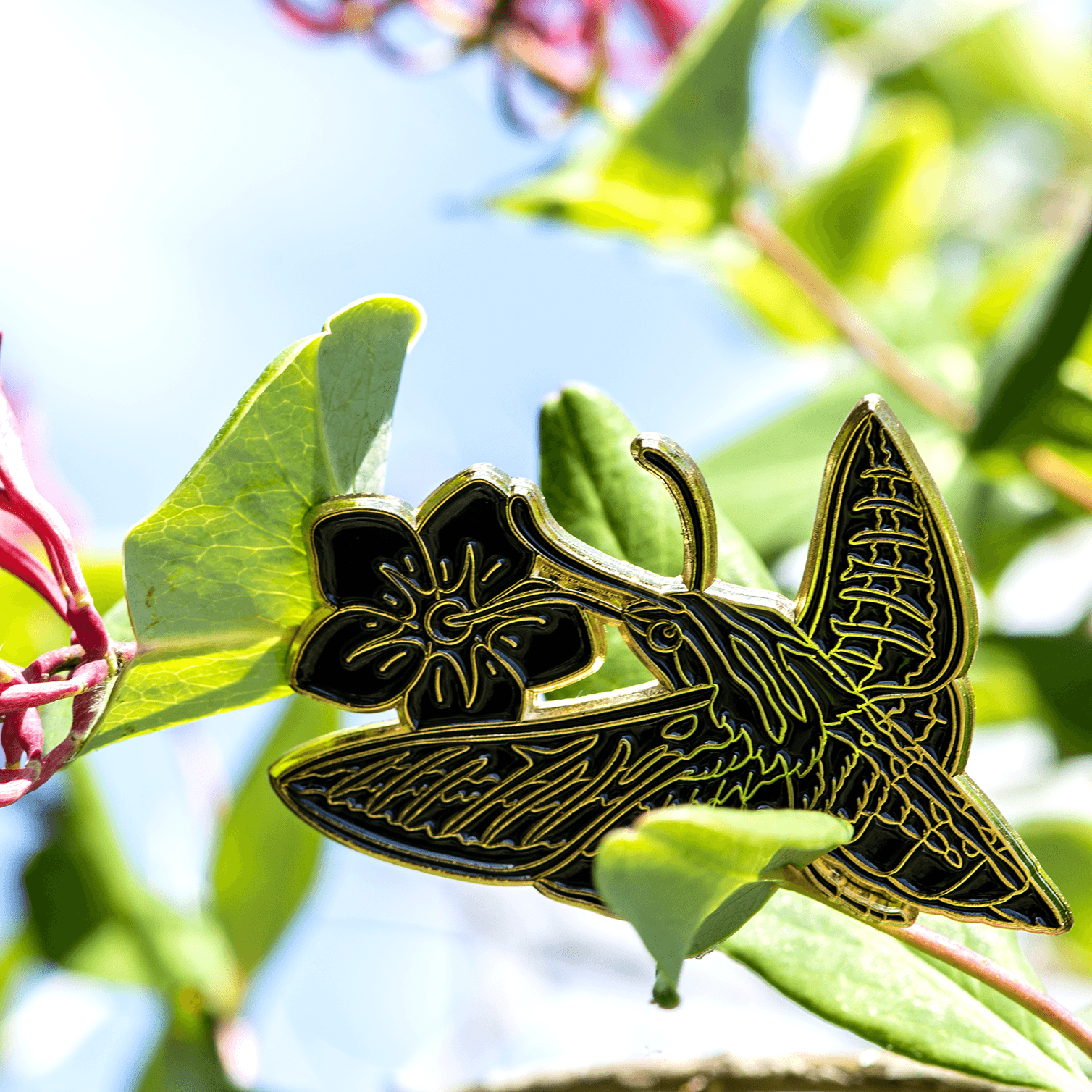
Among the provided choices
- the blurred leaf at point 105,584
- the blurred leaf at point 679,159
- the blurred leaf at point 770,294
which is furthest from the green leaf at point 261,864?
the blurred leaf at point 770,294

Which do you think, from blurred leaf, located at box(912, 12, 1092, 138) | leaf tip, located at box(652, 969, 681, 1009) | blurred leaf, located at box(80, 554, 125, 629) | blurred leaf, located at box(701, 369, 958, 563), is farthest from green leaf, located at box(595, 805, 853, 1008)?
blurred leaf, located at box(912, 12, 1092, 138)

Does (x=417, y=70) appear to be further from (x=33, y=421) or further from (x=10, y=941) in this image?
(x=10, y=941)

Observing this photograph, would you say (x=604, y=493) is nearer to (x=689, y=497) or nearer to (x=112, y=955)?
(x=689, y=497)

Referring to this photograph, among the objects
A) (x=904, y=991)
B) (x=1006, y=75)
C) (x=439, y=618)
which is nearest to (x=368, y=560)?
(x=439, y=618)

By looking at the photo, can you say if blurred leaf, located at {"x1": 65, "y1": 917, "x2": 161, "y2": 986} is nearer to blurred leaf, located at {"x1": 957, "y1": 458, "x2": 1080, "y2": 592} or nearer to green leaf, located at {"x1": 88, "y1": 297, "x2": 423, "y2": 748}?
green leaf, located at {"x1": 88, "y1": 297, "x2": 423, "y2": 748}

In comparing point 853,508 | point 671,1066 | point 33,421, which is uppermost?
point 853,508

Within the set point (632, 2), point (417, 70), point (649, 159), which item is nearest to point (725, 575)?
point (649, 159)

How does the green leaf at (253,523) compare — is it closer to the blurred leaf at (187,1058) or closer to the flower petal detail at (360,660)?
the flower petal detail at (360,660)
